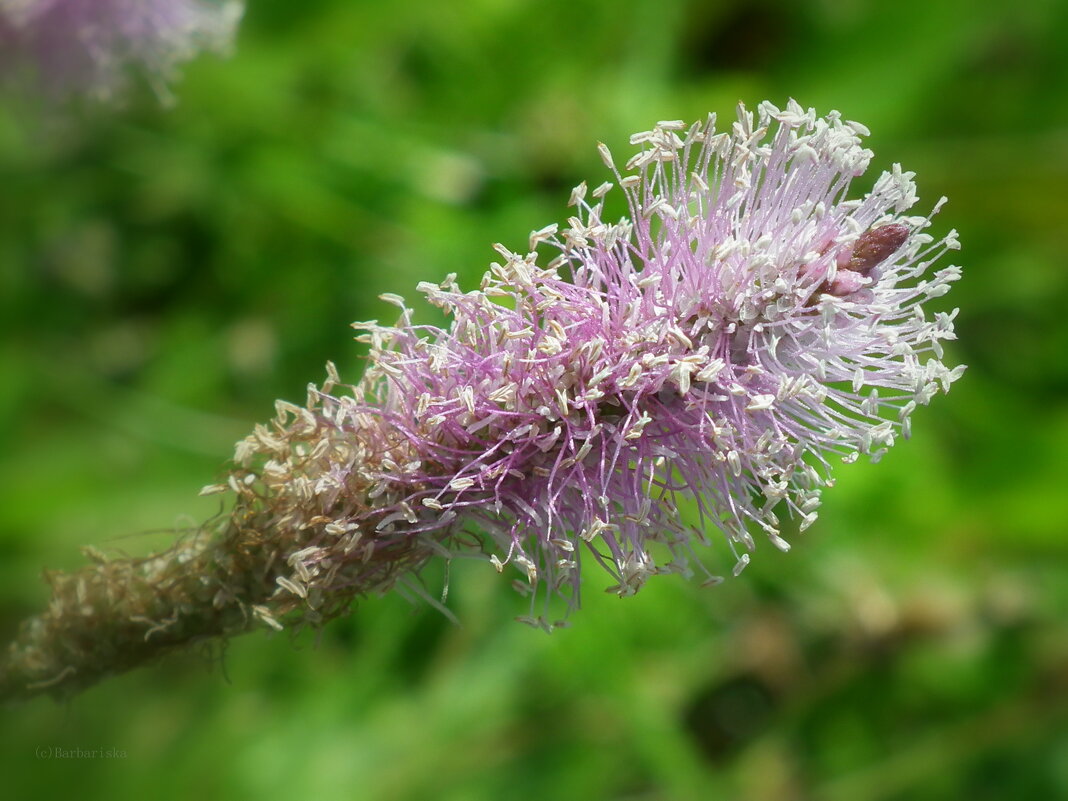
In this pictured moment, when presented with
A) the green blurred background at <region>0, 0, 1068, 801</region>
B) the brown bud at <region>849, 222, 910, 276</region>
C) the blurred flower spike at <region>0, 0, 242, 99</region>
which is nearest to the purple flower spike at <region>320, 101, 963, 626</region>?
the brown bud at <region>849, 222, 910, 276</region>

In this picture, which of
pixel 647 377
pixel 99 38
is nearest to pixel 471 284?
pixel 99 38

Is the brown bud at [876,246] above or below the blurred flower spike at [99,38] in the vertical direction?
below

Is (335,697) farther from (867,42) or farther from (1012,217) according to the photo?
(867,42)

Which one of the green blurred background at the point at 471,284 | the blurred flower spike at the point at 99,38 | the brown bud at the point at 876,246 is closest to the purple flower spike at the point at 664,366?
the brown bud at the point at 876,246

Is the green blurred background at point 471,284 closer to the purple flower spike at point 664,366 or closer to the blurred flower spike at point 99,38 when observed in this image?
the blurred flower spike at point 99,38

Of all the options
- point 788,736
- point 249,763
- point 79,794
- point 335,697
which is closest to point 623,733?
point 788,736

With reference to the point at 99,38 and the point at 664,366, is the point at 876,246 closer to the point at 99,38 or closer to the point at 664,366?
the point at 664,366
